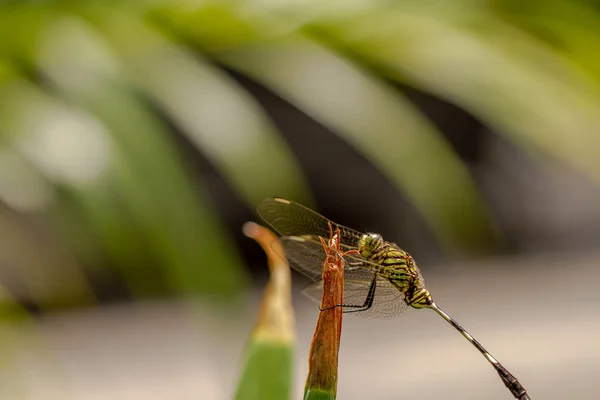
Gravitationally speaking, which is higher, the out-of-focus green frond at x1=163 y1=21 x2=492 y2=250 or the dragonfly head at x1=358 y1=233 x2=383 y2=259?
the out-of-focus green frond at x1=163 y1=21 x2=492 y2=250

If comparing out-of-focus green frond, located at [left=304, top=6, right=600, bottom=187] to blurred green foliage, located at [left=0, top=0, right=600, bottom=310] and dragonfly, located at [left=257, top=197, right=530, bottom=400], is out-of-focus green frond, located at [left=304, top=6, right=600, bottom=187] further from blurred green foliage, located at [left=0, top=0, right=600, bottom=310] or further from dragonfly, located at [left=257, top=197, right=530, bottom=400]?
dragonfly, located at [left=257, top=197, right=530, bottom=400]

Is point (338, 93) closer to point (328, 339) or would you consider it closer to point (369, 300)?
point (369, 300)

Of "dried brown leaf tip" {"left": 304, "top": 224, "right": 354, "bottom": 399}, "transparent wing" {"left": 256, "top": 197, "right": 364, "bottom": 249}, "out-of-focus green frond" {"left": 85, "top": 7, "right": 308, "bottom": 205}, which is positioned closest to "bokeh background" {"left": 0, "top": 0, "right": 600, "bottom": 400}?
"out-of-focus green frond" {"left": 85, "top": 7, "right": 308, "bottom": 205}

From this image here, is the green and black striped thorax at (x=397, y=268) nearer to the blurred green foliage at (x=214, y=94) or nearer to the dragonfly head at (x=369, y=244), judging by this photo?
the dragonfly head at (x=369, y=244)

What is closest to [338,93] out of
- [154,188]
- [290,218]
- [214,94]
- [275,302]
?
[214,94]

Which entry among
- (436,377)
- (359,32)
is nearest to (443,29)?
(359,32)

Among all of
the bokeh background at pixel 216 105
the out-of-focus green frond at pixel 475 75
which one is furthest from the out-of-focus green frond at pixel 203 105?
the out-of-focus green frond at pixel 475 75

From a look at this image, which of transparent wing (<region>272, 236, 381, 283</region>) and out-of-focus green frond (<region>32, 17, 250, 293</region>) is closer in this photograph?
transparent wing (<region>272, 236, 381, 283</region>)
